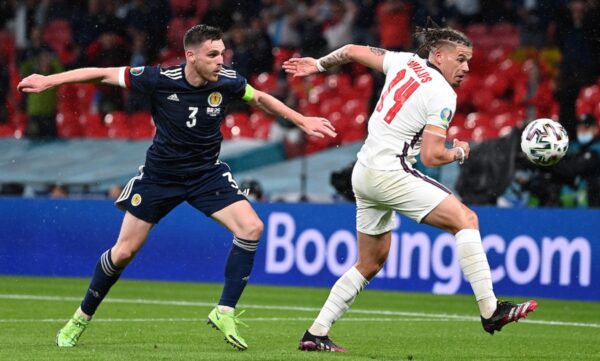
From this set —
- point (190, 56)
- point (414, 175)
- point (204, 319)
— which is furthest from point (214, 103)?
point (204, 319)

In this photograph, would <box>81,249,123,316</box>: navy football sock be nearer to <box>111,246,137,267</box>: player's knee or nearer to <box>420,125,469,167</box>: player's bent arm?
<box>111,246,137,267</box>: player's knee

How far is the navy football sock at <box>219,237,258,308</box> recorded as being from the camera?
27.5 ft

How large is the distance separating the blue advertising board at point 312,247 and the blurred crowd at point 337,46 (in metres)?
1.08

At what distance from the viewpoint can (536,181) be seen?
14891 mm

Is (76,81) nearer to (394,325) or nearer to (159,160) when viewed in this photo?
Answer: (159,160)

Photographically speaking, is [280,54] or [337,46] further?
[280,54]

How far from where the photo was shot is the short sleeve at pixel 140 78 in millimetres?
8438

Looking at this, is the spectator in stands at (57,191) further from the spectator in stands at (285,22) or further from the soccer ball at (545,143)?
the soccer ball at (545,143)

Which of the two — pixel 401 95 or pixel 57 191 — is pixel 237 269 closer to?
pixel 401 95

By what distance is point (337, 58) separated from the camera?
8.62m

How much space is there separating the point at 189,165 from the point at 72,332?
1.37m

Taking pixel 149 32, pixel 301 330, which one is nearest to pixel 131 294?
pixel 301 330

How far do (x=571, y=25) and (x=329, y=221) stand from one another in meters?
4.69

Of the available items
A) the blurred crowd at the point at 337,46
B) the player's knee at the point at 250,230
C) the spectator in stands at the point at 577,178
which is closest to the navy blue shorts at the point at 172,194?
the player's knee at the point at 250,230
